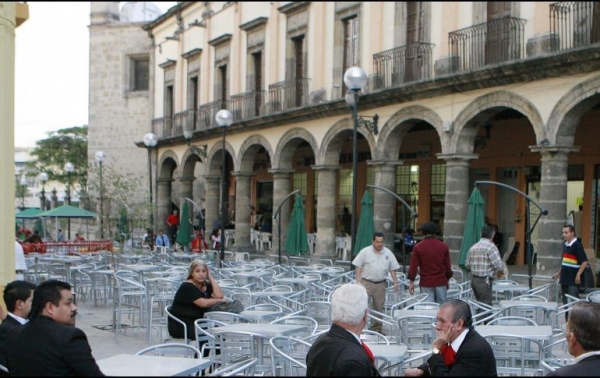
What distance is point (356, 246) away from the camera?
601 inches

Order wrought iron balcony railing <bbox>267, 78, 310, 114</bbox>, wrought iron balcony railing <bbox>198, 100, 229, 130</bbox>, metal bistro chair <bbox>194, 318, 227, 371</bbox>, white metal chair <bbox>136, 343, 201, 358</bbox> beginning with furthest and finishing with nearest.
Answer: wrought iron balcony railing <bbox>198, 100, 229, 130</bbox>, wrought iron balcony railing <bbox>267, 78, 310, 114</bbox>, metal bistro chair <bbox>194, 318, 227, 371</bbox>, white metal chair <bbox>136, 343, 201, 358</bbox>

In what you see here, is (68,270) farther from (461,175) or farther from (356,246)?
(461,175)

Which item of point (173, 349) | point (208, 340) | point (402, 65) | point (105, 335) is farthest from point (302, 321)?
point (402, 65)

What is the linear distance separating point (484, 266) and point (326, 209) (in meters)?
12.1

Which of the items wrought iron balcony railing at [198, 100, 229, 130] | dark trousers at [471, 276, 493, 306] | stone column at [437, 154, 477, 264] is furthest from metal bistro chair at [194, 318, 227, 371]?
wrought iron balcony railing at [198, 100, 229, 130]

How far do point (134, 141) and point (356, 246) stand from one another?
76.9 ft

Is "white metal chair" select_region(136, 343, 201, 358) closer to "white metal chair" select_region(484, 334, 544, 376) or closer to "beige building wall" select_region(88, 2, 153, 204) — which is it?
"white metal chair" select_region(484, 334, 544, 376)

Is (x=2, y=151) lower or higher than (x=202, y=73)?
lower

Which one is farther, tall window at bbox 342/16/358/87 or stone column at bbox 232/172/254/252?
stone column at bbox 232/172/254/252

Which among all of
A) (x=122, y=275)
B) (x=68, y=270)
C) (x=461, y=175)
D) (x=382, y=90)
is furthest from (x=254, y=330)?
(x=382, y=90)

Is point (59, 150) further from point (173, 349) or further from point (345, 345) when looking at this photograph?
point (345, 345)

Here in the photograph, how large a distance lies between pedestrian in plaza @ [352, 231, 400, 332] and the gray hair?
6.01 meters

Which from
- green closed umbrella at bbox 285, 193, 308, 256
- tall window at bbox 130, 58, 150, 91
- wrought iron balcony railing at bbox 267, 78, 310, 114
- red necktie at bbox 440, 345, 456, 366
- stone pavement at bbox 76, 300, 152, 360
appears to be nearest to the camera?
red necktie at bbox 440, 345, 456, 366

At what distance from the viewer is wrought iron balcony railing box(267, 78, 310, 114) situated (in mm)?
23500
